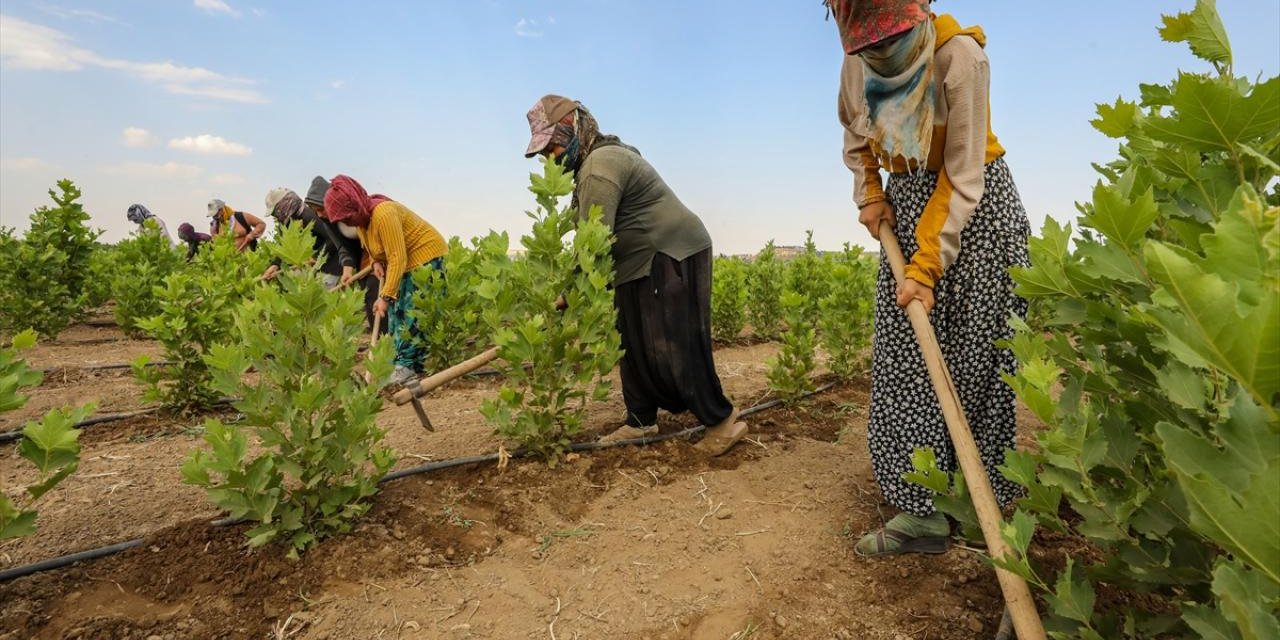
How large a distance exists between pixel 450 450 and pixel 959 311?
114 inches

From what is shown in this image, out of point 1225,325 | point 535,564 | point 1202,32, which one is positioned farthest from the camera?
point 535,564

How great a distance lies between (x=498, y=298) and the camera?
357 centimetres

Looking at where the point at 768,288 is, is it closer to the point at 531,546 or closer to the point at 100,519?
the point at 531,546

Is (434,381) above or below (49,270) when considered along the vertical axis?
below

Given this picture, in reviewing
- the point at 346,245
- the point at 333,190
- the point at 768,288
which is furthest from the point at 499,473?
the point at 768,288

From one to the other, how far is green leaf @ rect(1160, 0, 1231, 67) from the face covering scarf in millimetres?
730

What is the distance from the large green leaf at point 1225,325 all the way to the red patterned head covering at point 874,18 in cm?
150

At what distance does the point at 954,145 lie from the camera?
2.21m

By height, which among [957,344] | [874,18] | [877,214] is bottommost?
[957,344]

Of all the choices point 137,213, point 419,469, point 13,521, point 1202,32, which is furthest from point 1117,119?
point 137,213

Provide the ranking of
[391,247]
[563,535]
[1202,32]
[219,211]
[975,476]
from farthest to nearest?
[219,211], [391,247], [563,535], [975,476], [1202,32]

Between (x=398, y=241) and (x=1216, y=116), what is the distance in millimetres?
5257

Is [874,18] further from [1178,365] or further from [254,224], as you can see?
[254,224]

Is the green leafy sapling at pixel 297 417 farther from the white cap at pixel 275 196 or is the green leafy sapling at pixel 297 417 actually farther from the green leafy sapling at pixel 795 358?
the white cap at pixel 275 196
